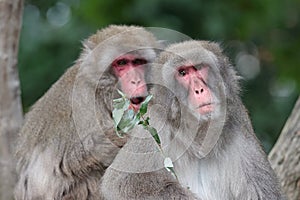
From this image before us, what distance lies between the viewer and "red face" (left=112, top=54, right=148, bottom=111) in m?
7.37

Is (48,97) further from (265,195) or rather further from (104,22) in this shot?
(104,22)

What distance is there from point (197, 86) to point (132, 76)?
1324 mm

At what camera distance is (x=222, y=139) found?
6.72m

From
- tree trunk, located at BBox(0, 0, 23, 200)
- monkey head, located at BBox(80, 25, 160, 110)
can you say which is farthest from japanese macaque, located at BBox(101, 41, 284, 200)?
tree trunk, located at BBox(0, 0, 23, 200)

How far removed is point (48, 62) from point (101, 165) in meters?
6.38

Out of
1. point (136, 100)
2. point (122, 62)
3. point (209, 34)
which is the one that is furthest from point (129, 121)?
point (209, 34)

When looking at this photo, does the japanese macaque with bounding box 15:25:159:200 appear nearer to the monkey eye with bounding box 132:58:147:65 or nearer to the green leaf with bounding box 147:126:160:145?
the monkey eye with bounding box 132:58:147:65

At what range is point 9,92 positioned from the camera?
839 cm

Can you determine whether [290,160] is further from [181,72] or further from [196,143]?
[181,72]

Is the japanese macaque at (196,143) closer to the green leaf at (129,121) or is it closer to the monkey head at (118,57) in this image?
the green leaf at (129,121)

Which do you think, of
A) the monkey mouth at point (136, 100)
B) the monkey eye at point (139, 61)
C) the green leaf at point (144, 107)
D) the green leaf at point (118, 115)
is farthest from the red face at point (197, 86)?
the monkey eye at point (139, 61)

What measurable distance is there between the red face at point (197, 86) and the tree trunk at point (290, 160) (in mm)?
1757

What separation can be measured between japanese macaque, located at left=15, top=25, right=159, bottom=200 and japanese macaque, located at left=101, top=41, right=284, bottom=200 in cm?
77

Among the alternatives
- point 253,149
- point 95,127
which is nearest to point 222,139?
point 253,149
